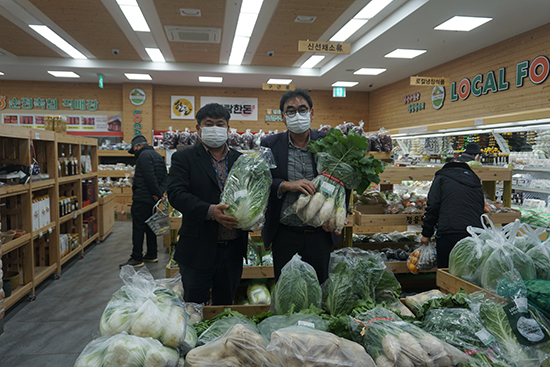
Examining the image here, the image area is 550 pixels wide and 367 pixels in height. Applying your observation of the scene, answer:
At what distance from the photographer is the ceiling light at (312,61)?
9.56 metres

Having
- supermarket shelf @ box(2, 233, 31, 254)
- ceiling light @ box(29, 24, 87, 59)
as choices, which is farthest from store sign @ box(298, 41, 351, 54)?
ceiling light @ box(29, 24, 87, 59)

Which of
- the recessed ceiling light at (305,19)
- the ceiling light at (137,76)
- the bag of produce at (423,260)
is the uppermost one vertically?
the recessed ceiling light at (305,19)

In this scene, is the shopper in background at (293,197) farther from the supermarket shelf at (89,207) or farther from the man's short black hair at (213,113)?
the supermarket shelf at (89,207)

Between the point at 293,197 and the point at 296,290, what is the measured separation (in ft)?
2.13

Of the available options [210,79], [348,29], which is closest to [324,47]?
[348,29]

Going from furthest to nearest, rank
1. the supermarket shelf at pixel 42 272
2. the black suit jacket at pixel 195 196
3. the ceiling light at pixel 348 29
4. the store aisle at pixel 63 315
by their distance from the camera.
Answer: the ceiling light at pixel 348 29, the supermarket shelf at pixel 42 272, the store aisle at pixel 63 315, the black suit jacket at pixel 195 196

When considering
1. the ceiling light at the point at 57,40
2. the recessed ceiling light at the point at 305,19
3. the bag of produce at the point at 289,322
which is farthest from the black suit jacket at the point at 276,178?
the ceiling light at the point at 57,40

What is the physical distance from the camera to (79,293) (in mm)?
4258

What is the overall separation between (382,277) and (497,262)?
0.54m

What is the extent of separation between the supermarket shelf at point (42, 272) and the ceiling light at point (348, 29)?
21.6 ft

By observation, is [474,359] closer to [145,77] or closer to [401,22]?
[401,22]

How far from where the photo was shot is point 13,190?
3533 millimetres

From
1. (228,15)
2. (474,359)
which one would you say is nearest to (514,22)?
(228,15)

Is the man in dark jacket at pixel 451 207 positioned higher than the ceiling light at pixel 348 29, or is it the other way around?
the ceiling light at pixel 348 29
